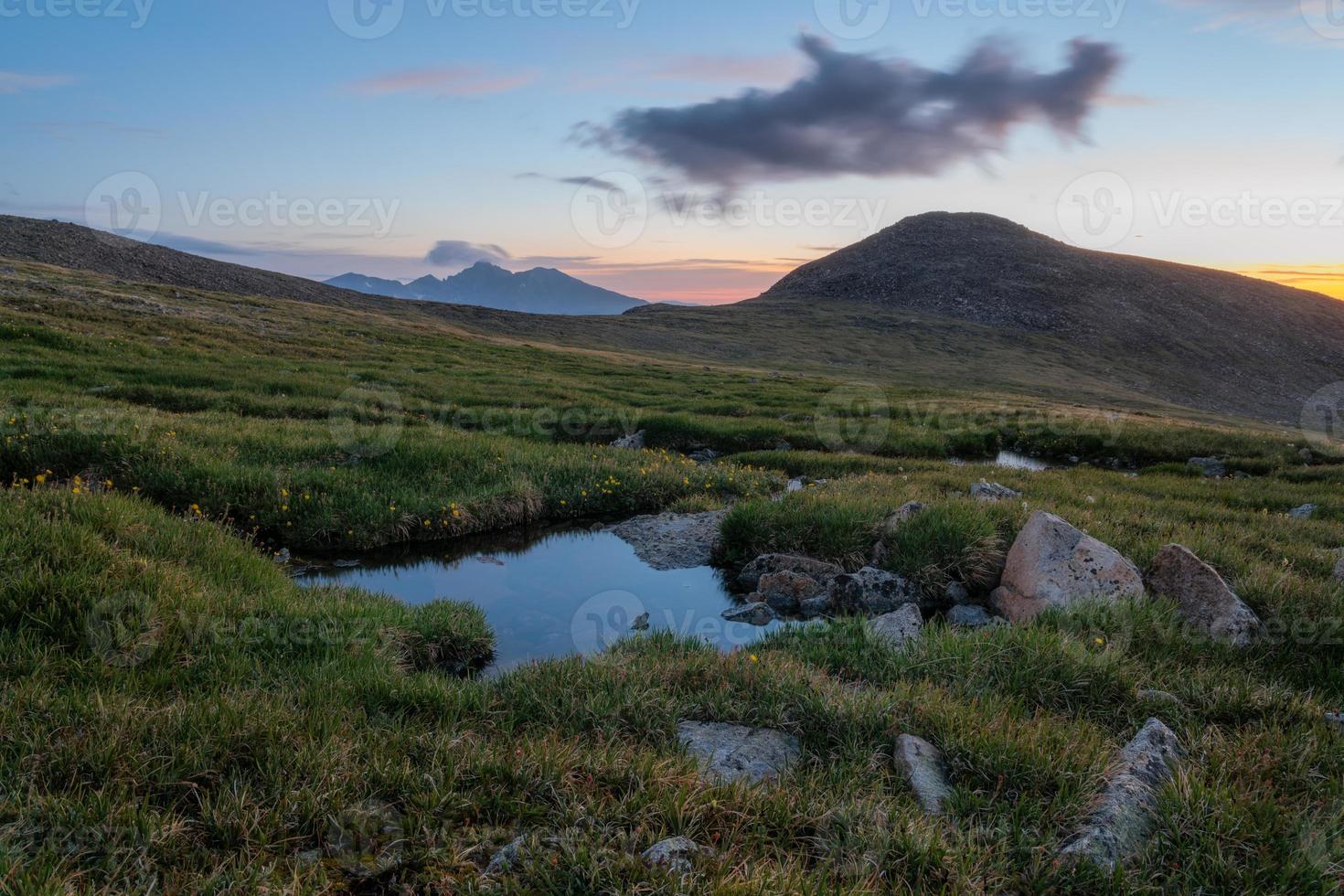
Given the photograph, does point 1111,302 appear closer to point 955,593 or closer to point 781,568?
point 955,593

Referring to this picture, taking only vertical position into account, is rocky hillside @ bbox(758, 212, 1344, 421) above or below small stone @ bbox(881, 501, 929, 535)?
above

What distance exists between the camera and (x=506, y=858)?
3.68 meters

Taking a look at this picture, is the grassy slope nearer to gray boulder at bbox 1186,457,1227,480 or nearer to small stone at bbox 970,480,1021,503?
small stone at bbox 970,480,1021,503

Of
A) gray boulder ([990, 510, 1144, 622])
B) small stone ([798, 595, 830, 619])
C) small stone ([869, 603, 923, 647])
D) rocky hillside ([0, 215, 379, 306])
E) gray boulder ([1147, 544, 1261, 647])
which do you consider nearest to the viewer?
small stone ([869, 603, 923, 647])

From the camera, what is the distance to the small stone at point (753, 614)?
948cm

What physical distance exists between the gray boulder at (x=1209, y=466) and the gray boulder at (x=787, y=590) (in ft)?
57.1

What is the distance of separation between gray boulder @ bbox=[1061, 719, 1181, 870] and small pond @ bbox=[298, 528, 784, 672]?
4262 millimetres

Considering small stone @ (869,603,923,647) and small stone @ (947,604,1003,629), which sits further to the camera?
small stone @ (947,604,1003,629)

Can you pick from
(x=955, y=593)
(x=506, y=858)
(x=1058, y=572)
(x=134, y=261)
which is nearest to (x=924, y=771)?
(x=506, y=858)

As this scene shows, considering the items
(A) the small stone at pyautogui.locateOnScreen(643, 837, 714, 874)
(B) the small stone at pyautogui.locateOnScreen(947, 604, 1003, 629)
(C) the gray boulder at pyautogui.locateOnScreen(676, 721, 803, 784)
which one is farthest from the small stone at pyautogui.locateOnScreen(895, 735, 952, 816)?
(B) the small stone at pyautogui.locateOnScreen(947, 604, 1003, 629)

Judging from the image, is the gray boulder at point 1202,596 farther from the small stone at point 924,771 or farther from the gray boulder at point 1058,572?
the small stone at point 924,771

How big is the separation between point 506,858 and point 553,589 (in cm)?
698

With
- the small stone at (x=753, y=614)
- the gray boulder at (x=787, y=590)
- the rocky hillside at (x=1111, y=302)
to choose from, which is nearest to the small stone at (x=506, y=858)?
the small stone at (x=753, y=614)

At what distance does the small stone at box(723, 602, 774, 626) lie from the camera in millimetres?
9477
